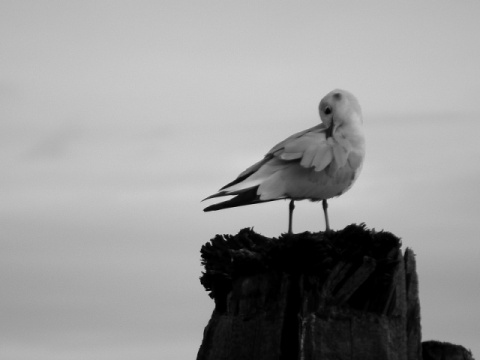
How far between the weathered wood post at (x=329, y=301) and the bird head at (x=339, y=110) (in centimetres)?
524

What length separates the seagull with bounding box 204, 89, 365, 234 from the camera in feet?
37.0

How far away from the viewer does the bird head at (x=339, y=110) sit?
12.3 metres

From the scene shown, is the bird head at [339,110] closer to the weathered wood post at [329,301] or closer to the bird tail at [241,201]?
the bird tail at [241,201]

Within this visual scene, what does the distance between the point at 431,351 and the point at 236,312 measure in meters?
1.39

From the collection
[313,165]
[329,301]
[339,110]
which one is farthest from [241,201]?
[329,301]

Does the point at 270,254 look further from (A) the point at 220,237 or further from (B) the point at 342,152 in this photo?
(B) the point at 342,152

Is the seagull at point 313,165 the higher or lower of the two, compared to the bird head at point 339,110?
lower

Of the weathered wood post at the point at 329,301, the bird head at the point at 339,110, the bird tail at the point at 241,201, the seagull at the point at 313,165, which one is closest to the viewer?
the weathered wood post at the point at 329,301

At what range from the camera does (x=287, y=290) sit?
6.84m

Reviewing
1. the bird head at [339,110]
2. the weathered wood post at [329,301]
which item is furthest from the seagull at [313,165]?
the weathered wood post at [329,301]

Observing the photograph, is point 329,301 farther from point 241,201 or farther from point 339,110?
point 339,110

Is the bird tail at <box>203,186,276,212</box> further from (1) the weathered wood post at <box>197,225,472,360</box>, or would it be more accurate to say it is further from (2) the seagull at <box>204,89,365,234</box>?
(1) the weathered wood post at <box>197,225,472,360</box>

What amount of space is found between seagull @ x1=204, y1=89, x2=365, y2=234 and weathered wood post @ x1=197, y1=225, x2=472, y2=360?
3.87 metres

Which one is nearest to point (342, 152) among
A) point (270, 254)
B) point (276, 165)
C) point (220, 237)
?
point (276, 165)
